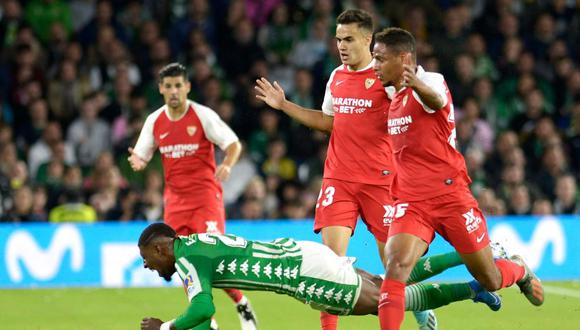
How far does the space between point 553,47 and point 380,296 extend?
10612 millimetres

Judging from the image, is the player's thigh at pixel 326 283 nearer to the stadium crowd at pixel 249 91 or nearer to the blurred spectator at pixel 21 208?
the stadium crowd at pixel 249 91

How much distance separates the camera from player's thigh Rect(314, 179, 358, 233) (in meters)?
8.48

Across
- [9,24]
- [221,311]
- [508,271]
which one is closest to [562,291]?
[221,311]

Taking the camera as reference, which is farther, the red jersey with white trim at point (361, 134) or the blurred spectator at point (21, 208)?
the blurred spectator at point (21, 208)

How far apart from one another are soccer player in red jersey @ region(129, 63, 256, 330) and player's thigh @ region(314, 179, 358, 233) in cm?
164

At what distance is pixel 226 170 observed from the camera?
9.69 m

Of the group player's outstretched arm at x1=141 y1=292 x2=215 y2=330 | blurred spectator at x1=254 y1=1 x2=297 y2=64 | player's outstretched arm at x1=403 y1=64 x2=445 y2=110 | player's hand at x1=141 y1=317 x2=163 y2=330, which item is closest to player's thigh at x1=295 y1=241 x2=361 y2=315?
player's outstretched arm at x1=141 y1=292 x2=215 y2=330

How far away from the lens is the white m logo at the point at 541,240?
14.1 meters

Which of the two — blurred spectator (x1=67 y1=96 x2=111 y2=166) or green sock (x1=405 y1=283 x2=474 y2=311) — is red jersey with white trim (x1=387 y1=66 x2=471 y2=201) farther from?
blurred spectator (x1=67 y1=96 x2=111 y2=166)

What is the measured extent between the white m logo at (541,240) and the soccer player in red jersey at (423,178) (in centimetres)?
638

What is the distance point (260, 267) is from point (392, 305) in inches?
33.8

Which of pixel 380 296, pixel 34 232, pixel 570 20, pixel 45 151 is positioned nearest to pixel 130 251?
pixel 34 232

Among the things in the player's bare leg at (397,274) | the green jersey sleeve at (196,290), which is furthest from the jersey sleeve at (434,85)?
the green jersey sleeve at (196,290)

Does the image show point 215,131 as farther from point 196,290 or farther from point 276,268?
point 196,290
